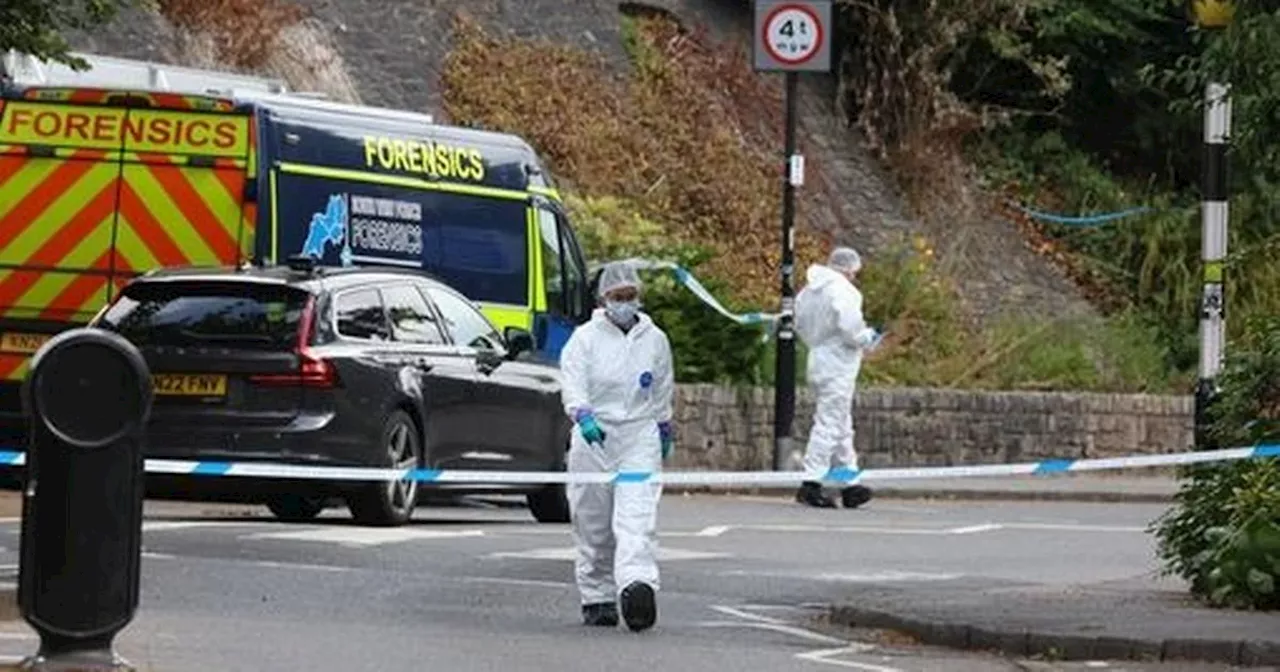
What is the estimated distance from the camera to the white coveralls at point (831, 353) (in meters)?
25.1

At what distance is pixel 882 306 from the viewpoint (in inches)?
1275

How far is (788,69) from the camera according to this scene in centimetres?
2802

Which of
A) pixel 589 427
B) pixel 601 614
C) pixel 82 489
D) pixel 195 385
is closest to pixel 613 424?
pixel 589 427

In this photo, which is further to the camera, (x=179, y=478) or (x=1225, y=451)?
(x=179, y=478)

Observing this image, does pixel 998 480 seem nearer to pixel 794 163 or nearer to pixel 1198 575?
pixel 794 163

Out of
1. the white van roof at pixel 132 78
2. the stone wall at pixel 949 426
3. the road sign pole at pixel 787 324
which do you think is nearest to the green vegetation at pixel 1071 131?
the stone wall at pixel 949 426

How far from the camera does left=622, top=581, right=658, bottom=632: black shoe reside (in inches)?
587

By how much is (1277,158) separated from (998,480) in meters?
15.1

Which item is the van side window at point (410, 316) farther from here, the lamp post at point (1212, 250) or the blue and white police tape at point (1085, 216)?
the blue and white police tape at point (1085, 216)

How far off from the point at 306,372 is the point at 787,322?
26.9 feet

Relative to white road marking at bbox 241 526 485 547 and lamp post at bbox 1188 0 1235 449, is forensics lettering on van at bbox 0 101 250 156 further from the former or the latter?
lamp post at bbox 1188 0 1235 449

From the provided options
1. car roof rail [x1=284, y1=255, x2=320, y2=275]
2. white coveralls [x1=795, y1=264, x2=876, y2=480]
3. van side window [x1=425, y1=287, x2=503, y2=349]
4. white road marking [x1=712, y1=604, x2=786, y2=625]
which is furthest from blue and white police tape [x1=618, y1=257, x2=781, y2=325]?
white road marking [x1=712, y1=604, x2=786, y2=625]

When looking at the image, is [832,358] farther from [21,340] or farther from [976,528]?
[21,340]

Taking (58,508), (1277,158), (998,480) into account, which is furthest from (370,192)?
(58,508)
